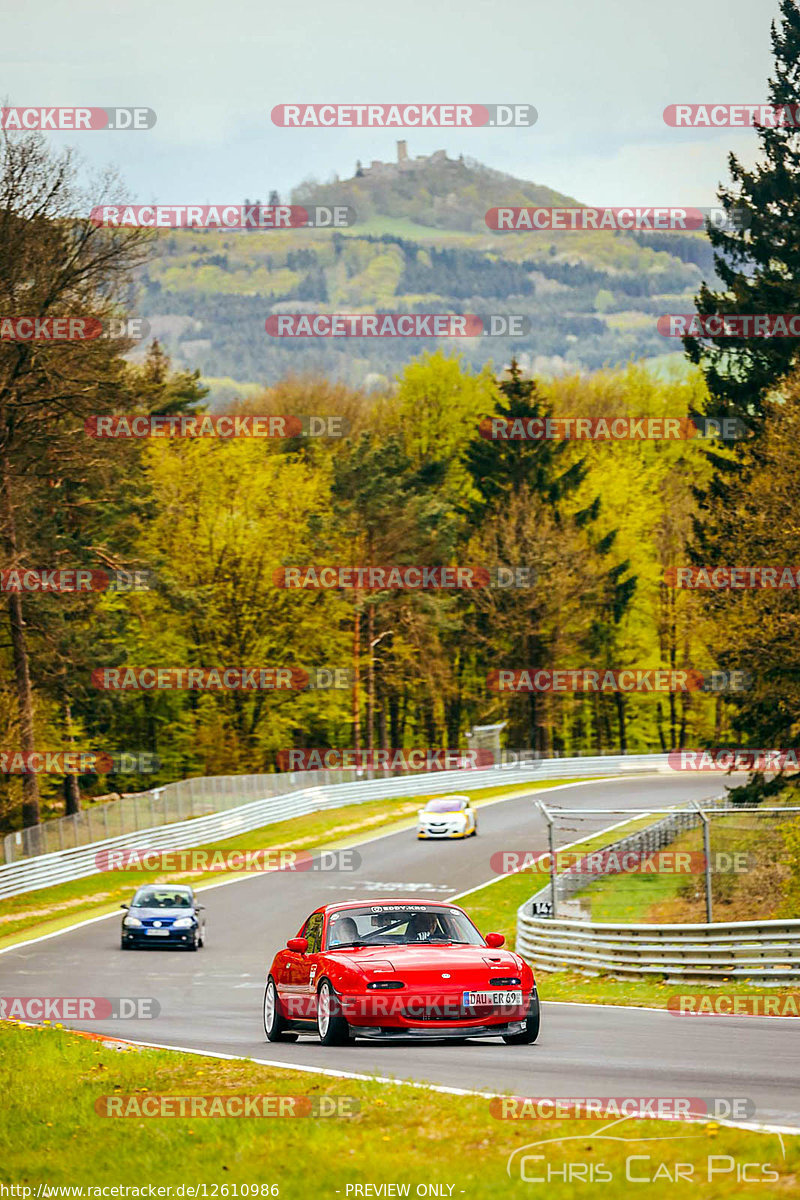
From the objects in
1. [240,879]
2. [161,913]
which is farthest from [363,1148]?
[240,879]

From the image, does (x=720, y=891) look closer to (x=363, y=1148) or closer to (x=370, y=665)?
(x=363, y=1148)

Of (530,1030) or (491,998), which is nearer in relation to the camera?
(491,998)

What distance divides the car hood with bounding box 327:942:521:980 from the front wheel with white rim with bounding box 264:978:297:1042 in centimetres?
149

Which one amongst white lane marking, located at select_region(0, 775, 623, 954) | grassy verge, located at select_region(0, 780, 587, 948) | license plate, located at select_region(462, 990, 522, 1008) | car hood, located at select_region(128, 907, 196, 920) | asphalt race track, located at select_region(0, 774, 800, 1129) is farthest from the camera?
grassy verge, located at select_region(0, 780, 587, 948)

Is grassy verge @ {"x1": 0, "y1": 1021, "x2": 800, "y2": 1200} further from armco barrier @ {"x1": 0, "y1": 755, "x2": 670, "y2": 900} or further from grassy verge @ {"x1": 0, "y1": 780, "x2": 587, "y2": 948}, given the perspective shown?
armco barrier @ {"x1": 0, "y1": 755, "x2": 670, "y2": 900}

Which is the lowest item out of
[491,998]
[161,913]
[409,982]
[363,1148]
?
[161,913]

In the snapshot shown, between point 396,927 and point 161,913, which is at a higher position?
point 396,927

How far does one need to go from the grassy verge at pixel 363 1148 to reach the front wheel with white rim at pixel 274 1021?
335 centimetres

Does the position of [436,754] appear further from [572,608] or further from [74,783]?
[74,783]

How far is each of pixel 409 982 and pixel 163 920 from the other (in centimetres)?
2043

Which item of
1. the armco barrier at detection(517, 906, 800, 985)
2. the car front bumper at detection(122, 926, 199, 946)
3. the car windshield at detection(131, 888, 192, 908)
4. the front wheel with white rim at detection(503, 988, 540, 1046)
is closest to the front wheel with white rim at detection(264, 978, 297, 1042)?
the front wheel with white rim at detection(503, 988, 540, 1046)

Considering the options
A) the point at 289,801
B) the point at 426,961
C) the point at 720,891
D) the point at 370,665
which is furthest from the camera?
the point at 370,665

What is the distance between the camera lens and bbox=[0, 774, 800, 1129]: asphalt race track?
34.5ft

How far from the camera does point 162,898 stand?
32.9m
